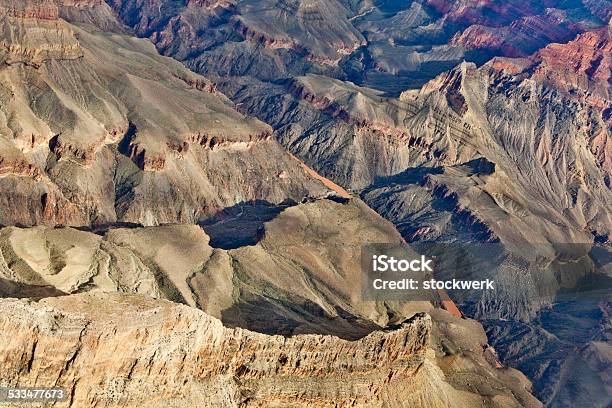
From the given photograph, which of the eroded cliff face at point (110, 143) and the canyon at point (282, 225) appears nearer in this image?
the canyon at point (282, 225)

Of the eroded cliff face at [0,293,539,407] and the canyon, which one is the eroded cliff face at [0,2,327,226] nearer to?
the canyon

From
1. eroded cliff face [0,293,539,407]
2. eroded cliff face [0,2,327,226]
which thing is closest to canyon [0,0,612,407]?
eroded cliff face [0,293,539,407]

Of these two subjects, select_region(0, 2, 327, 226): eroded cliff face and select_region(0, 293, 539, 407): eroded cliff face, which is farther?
select_region(0, 2, 327, 226): eroded cliff face

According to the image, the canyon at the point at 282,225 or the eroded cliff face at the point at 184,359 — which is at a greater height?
the eroded cliff face at the point at 184,359

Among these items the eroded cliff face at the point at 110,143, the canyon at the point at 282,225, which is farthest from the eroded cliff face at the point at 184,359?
the eroded cliff face at the point at 110,143

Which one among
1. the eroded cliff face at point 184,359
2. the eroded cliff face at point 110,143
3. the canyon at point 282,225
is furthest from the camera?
the eroded cliff face at point 110,143

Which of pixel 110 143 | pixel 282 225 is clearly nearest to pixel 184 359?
pixel 282 225

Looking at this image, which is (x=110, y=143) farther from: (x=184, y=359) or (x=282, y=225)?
(x=184, y=359)

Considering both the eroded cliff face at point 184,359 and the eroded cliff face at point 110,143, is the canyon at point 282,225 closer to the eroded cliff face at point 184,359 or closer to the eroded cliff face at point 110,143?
the eroded cliff face at point 184,359

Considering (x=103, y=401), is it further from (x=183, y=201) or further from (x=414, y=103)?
(x=414, y=103)

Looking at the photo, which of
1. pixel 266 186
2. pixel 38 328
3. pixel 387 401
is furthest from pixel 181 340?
pixel 266 186
